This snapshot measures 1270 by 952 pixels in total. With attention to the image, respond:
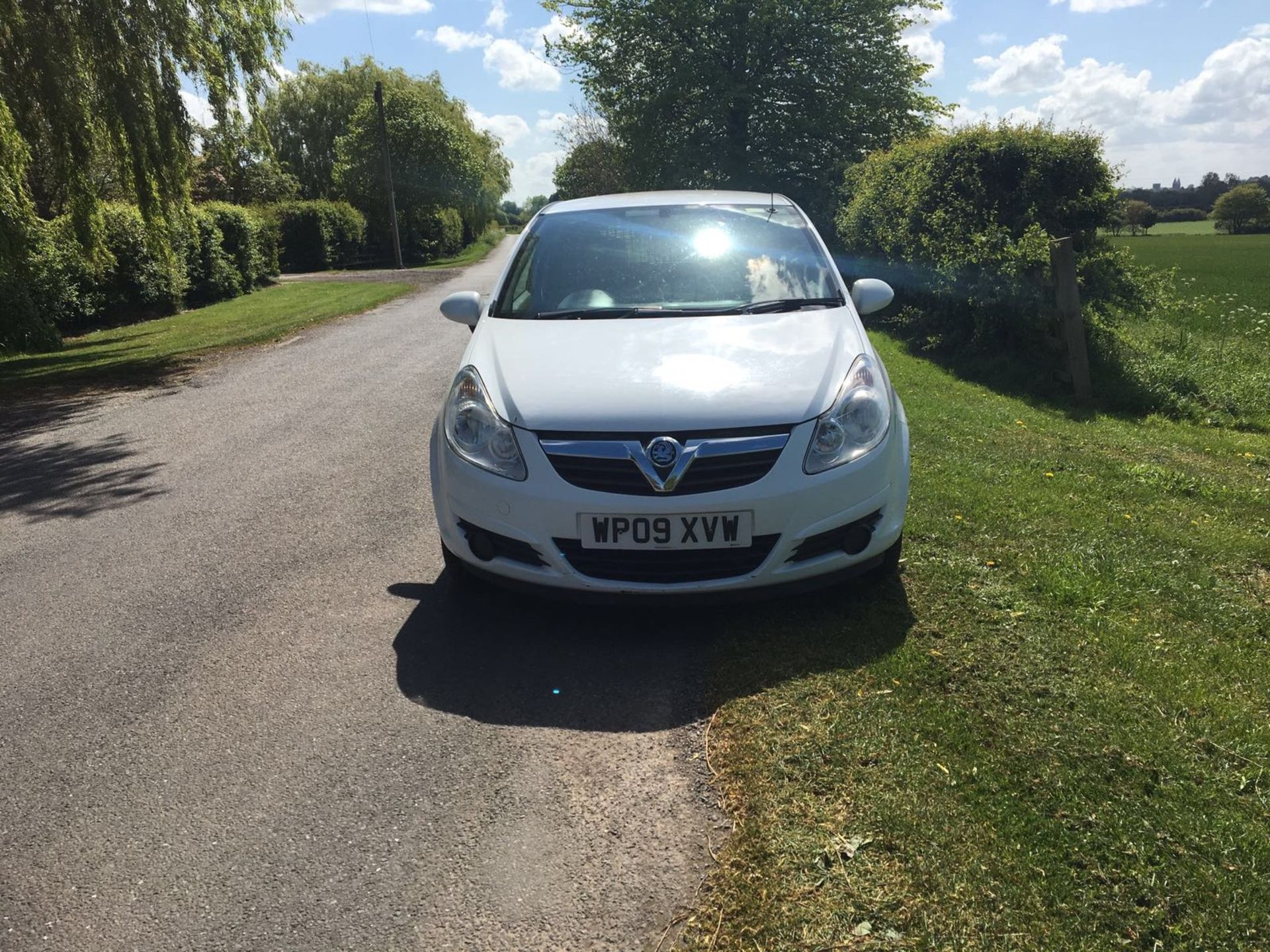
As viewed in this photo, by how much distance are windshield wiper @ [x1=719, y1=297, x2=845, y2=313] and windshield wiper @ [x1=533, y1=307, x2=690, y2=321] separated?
0.26 metres

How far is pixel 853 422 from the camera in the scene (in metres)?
3.58

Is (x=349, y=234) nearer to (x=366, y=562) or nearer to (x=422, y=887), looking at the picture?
(x=366, y=562)

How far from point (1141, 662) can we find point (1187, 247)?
41.9m

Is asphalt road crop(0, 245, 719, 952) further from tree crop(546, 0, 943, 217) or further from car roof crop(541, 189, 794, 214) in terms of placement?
tree crop(546, 0, 943, 217)

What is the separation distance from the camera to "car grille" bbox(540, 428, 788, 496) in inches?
133

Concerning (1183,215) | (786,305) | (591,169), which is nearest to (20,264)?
(786,305)

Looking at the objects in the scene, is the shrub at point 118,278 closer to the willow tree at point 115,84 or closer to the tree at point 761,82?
the willow tree at point 115,84

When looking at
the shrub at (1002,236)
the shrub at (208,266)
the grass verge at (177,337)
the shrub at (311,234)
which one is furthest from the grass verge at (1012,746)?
the shrub at (311,234)

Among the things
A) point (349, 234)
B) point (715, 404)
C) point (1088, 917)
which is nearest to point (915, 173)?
Result: point (715, 404)

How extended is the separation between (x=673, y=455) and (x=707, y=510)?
0.77ft

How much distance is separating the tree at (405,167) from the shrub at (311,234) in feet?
18.8

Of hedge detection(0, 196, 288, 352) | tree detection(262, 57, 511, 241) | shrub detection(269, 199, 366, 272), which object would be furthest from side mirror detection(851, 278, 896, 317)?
tree detection(262, 57, 511, 241)

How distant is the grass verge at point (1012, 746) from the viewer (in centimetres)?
217

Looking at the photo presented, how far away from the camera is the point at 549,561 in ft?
11.6
